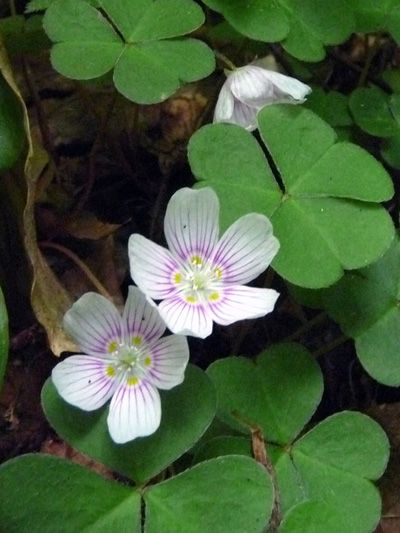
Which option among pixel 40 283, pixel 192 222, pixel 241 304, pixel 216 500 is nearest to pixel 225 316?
pixel 241 304

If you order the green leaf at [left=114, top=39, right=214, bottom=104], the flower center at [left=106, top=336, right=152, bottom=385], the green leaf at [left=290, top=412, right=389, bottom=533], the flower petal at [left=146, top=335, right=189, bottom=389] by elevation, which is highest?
the green leaf at [left=114, top=39, right=214, bottom=104]

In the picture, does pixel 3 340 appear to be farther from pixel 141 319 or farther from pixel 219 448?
pixel 219 448

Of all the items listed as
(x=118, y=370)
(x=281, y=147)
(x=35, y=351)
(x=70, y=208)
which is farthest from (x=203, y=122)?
(x=118, y=370)

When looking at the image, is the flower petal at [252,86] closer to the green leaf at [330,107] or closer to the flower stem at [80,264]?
the green leaf at [330,107]

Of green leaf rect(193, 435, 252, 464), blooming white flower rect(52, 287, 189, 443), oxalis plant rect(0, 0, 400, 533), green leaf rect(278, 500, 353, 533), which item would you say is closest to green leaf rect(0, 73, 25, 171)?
oxalis plant rect(0, 0, 400, 533)

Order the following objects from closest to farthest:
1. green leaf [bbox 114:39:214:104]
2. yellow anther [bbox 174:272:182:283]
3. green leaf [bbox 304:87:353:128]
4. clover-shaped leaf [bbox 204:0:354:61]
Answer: yellow anther [bbox 174:272:182:283] → green leaf [bbox 114:39:214:104] → clover-shaped leaf [bbox 204:0:354:61] → green leaf [bbox 304:87:353:128]

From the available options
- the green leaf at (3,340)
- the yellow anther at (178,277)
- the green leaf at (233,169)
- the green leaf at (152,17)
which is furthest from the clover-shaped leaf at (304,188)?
the green leaf at (3,340)

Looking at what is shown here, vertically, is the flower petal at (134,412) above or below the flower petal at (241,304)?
below

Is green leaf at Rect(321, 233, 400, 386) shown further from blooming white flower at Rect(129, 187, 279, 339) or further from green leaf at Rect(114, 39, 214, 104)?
green leaf at Rect(114, 39, 214, 104)
